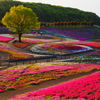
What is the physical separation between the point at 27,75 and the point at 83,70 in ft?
35.9

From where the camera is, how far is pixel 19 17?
7344cm

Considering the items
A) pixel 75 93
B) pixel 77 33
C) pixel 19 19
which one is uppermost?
pixel 19 19

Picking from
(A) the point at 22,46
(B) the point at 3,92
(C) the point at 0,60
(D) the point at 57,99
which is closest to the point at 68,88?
(D) the point at 57,99

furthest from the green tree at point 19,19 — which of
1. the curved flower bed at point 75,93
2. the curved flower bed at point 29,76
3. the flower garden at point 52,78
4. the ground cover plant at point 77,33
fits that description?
the curved flower bed at point 75,93

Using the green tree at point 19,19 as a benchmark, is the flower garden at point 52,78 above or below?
below

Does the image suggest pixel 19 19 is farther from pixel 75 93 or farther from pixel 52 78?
pixel 75 93

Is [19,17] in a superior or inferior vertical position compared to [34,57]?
superior

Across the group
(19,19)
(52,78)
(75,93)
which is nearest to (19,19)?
(19,19)

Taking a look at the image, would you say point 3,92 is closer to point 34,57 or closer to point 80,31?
point 34,57

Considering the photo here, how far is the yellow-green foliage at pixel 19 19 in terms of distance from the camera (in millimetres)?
72875

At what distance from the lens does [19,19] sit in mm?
73688

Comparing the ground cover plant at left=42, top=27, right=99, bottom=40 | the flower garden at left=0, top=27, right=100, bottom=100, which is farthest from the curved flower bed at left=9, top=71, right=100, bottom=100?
the ground cover plant at left=42, top=27, right=99, bottom=40

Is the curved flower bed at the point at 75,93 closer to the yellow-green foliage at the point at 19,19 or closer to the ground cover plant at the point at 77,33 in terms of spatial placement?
the yellow-green foliage at the point at 19,19

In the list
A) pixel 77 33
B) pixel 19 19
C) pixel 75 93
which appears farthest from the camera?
pixel 77 33
